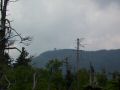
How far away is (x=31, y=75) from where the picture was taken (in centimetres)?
6462

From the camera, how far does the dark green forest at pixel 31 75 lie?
19.0 m

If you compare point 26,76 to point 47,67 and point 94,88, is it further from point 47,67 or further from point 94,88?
point 94,88

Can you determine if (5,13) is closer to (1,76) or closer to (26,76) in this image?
(1,76)

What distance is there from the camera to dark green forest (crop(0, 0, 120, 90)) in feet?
62.4

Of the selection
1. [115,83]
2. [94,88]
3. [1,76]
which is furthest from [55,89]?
[1,76]

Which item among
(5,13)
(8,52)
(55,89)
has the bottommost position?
(55,89)

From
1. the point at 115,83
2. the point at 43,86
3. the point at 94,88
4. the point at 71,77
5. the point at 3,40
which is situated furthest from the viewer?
the point at 71,77

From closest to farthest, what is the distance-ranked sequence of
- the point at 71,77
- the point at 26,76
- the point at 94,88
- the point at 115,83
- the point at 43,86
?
the point at 94,88 < the point at 115,83 < the point at 26,76 < the point at 43,86 < the point at 71,77

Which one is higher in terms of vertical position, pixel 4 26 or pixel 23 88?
pixel 4 26

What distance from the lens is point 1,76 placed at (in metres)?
19.2

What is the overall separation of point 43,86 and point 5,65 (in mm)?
50256

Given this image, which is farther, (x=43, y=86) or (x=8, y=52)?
(x=43, y=86)

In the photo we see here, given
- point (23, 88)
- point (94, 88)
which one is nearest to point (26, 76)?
point (23, 88)

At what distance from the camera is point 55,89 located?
82125 mm
